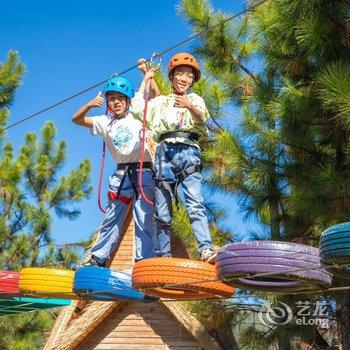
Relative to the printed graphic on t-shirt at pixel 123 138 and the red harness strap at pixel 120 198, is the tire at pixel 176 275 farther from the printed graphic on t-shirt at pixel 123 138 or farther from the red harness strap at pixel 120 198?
the printed graphic on t-shirt at pixel 123 138

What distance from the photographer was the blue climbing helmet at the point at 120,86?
16.7 ft

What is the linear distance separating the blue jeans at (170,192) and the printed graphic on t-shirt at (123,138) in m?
0.35

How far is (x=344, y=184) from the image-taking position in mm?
7613

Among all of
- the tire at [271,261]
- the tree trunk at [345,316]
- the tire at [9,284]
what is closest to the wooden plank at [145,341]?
the tree trunk at [345,316]

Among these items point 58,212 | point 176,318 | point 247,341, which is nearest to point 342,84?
point 247,341

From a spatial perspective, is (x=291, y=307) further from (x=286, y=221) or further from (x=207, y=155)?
(x=207, y=155)

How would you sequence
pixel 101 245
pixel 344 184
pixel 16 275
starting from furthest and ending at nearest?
pixel 344 184 < pixel 16 275 < pixel 101 245

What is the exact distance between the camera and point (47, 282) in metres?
4.98

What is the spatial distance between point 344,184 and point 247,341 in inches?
123

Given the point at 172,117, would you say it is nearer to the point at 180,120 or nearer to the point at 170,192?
the point at 180,120

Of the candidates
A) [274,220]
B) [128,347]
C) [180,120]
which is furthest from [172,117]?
[128,347]

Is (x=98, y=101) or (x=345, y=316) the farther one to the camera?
(x=345, y=316)

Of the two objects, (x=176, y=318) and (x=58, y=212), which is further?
(x=58, y=212)

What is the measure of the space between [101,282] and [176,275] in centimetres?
68
